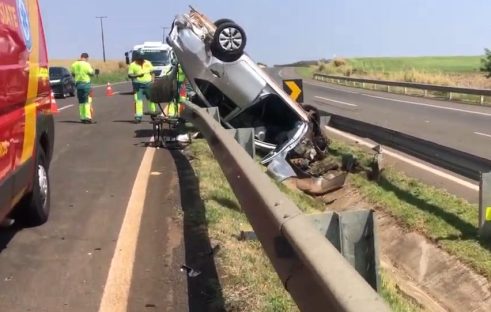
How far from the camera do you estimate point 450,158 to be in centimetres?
657

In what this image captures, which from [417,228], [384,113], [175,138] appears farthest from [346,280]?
[384,113]

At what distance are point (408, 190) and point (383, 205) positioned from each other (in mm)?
616

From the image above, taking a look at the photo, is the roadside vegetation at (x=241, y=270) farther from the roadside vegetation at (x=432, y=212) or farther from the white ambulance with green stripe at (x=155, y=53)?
the white ambulance with green stripe at (x=155, y=53)

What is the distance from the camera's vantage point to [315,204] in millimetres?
8602

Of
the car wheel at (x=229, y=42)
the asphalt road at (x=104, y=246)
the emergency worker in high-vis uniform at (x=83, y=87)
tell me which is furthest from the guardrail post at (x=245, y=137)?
the emergency worker in high-vis uniform at (x=83, y=87)

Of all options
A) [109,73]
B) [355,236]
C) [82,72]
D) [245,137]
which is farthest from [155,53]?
[109,73]

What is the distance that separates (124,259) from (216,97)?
627 cm

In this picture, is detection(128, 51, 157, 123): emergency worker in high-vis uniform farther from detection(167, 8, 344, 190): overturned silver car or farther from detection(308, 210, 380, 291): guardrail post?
detection(308, 210, 380, 291): guardrail post

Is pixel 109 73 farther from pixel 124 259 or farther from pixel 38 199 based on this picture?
pixel 124 259

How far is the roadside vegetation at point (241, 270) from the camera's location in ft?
13.9

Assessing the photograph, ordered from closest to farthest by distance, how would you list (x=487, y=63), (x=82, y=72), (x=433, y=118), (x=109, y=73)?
(x=82, y=72)
(x=433, y=118)
(x=487, y=63)
(x=109, y=73)

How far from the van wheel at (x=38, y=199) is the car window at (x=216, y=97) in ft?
15.2

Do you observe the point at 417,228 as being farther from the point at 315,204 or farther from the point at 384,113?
the point at 384,113

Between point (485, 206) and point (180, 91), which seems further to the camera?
point (180, 91)
